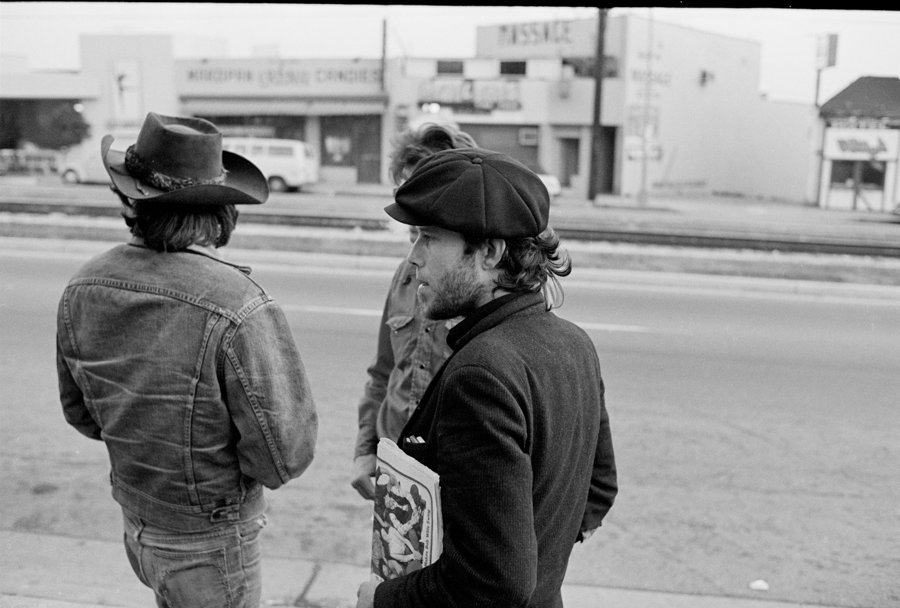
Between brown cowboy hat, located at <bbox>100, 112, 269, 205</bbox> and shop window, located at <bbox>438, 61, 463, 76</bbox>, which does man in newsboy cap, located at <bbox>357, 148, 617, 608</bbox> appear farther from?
shop window, located at <bbox>438, 61, 463, 76</bbox>

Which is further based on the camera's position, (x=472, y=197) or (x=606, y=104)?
(x=606, y=104)

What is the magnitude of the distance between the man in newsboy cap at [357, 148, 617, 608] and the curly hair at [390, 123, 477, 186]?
913 mm

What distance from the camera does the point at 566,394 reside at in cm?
160

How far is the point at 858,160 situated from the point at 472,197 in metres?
30.8

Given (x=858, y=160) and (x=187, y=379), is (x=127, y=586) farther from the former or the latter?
(x=858, y=160)

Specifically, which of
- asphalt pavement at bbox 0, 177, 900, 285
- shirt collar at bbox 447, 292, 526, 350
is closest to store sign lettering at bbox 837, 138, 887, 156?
asphalt pavement at bbox 0, 177, 900, 285

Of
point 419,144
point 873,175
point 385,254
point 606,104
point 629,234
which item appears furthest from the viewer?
point 606,104

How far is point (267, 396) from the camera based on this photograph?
6.68 feet

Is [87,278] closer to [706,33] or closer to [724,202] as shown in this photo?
[724,202]

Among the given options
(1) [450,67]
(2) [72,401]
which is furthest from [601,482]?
(1) [450,67]

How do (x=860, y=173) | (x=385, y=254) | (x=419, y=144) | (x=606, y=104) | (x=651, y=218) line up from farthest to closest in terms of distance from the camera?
(x=606, y=104) → (x=860, y=173) → (x=651, y=218) → (x=385, y=254) → (x=419, y=144)

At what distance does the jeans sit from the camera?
2.11 m

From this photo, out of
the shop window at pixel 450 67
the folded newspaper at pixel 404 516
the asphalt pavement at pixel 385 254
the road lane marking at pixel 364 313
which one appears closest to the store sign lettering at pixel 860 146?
the asphalt pavement at pixel 385 254

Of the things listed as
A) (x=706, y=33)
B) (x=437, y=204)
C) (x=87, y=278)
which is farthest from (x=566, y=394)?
(x=706, y=33)
